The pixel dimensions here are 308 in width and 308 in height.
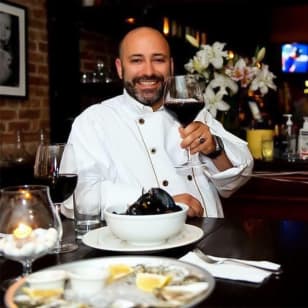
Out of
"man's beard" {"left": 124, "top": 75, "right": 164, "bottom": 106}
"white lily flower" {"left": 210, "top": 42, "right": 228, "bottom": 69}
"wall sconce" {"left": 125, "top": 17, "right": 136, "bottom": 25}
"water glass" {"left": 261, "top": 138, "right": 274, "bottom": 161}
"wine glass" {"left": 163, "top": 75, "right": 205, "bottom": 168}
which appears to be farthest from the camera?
"wall sconce" {"left": 125, "top": 17, "right": 136, "bottom": 25}

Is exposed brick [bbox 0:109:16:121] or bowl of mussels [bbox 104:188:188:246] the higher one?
exposed brick [bbox 0:109:16:121]

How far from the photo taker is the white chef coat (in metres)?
1.94

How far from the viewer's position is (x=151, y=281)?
828mm

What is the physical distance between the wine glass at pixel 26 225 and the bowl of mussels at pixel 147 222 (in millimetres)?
164

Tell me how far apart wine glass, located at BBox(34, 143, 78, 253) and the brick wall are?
2.16 meters

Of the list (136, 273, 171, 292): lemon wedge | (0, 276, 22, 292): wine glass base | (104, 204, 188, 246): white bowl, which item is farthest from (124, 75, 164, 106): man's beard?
(136, 273, 171, 292): lemon wedge

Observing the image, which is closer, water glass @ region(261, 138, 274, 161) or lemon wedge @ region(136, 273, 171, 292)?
lemon wedge @ region(136, 273, 171, 292)

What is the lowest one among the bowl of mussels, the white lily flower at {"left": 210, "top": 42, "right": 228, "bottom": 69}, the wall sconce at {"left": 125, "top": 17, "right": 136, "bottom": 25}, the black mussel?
the bowl of mussels

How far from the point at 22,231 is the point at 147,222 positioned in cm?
27

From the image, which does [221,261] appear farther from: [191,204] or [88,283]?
[191,204]

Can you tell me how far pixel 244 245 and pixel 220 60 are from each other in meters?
1.79

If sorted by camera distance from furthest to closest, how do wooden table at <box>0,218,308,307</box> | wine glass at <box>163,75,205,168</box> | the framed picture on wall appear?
the framed picture on wall < wine glass at <box>163,75,205,168</box> < wooden table at <box>0,218,308,307</box>

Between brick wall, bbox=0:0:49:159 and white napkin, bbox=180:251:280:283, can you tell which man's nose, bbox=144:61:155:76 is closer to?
white napkin, bbox=180:251:280:283

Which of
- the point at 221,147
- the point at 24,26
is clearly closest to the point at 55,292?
the point at 221,147
